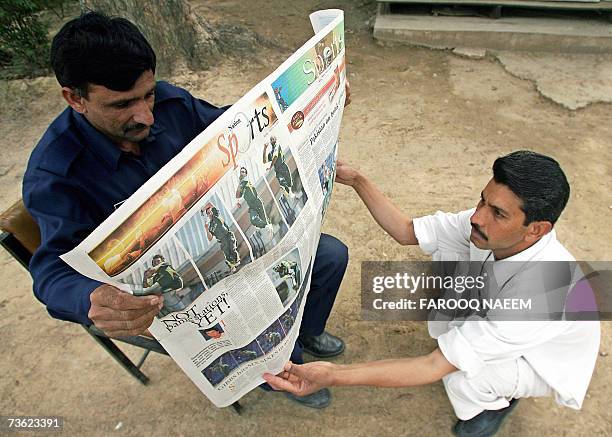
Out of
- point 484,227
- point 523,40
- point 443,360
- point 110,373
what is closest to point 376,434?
point 443,360

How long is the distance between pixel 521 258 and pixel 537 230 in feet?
0.39

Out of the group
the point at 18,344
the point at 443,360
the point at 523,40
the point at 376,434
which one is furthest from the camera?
the point at 523,40

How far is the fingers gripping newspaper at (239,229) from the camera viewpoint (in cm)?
92

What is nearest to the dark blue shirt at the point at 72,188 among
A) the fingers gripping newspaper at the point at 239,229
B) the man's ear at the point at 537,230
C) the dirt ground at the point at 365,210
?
the fingers gripping newspaper at the point at 239,229

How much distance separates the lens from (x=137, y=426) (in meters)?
1.91

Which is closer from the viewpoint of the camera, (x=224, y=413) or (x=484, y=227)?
(x=484, y=227)

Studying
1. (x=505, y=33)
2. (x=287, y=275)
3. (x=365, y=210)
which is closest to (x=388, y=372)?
(x=287, y=275)

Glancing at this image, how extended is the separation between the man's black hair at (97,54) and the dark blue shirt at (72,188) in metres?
0.16

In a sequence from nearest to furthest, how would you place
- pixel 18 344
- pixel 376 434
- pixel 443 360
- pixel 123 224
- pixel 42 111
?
pixel 123 224
pixel 443 360
pixel 376 434
pixel 18 344
pixel 42 111

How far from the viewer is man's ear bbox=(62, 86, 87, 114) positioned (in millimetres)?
1195

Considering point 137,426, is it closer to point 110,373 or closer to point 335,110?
point 110,373

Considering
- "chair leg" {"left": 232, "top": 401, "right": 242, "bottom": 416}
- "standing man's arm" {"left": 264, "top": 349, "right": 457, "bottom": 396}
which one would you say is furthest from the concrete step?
"chair leg" {"left": 232, "top": 401, "right": 242, "bottom": 416}

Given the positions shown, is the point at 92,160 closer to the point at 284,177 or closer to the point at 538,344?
the point at 284,177

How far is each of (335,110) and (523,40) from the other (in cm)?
381
